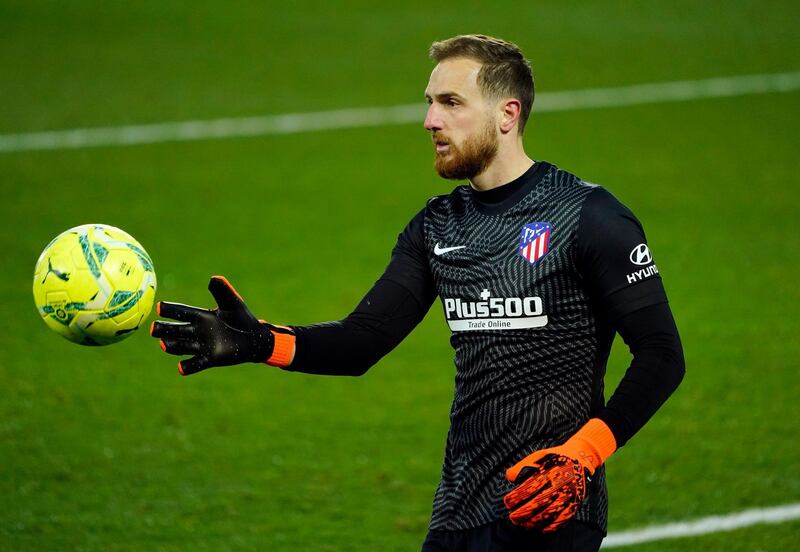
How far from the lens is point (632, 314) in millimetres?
4758

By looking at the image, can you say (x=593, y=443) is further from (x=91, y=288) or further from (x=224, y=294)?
(x=91, y=288)

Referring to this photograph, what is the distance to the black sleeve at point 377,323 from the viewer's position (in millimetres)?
5188

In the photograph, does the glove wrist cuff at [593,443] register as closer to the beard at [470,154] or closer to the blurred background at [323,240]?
the beard at [470,154]

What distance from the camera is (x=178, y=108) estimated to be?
58.3ft

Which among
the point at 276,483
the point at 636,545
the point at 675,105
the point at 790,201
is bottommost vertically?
the point at 636,545

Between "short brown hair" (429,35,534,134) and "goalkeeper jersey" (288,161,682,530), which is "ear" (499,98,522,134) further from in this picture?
"goalkeeper jersey" (288,161,682,530)

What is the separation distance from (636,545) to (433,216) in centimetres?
294

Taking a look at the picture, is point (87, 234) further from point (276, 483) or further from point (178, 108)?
point (178, 108)

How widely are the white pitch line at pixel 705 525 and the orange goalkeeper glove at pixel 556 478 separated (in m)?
2.91

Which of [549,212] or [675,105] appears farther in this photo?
[675,105]

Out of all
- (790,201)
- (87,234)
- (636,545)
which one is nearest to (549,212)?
(87,234)

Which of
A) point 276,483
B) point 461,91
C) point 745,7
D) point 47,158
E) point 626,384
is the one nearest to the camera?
point 626,384

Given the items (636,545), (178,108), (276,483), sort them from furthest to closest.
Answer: (178,108)
(276,483)
(636,545)

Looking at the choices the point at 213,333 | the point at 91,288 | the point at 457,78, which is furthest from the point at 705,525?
the point at 91,288
